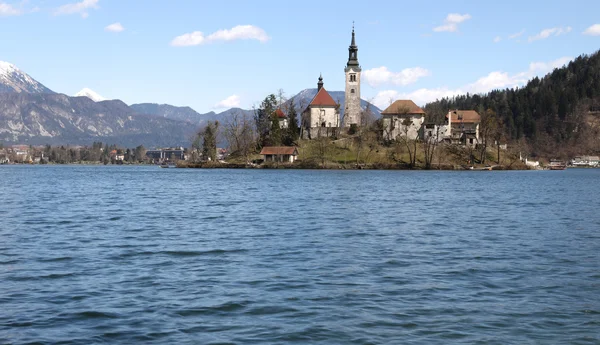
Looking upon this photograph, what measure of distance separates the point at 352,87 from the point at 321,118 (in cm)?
1270

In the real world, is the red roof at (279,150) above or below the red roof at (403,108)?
below

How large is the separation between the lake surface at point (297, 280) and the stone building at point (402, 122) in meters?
139

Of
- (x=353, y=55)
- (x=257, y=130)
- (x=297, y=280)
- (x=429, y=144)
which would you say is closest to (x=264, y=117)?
(x=257, y=130)

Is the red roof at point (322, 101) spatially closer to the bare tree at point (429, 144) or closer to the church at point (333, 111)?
the church at point (333, 111)

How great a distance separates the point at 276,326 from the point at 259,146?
551 ft

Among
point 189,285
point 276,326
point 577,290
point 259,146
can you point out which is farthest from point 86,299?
point 259,146

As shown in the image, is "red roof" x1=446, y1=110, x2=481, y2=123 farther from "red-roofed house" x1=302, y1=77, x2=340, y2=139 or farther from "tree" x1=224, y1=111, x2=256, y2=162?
"tree" x1=224, y1=111, x2=256, y2=162

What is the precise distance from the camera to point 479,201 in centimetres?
6041

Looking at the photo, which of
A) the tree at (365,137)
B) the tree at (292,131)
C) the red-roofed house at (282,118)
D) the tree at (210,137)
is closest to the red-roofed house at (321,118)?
the tree at (292,131)

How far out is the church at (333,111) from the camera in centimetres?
17850

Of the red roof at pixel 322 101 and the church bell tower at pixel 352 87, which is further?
the red roof at pixel 322 101

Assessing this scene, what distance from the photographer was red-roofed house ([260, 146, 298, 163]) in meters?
168

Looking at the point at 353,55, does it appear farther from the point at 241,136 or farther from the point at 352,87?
the point at 241,136

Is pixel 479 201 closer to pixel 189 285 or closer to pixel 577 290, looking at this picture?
Answer: pixel 577 290
